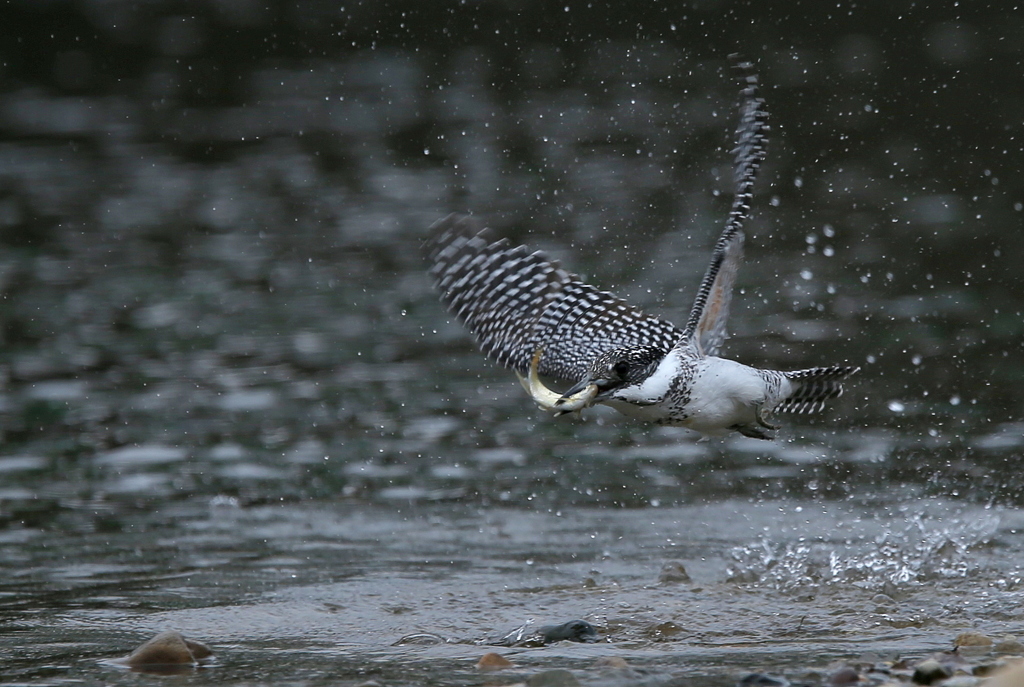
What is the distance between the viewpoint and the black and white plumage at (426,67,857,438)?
5336 mm

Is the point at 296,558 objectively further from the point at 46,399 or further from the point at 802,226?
the point at 802,226

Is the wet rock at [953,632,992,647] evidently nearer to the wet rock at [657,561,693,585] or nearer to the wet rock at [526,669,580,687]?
the wet rock at [526,669,580,687]

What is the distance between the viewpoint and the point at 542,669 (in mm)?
4406

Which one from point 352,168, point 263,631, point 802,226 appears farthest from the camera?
point 352,168

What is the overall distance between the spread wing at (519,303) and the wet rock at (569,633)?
147cm

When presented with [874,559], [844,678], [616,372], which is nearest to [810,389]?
[874,559]

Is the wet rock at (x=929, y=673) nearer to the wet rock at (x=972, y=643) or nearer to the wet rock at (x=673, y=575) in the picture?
Result: the wet rock at (x=972, y=643)

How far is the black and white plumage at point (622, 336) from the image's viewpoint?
5336 mm

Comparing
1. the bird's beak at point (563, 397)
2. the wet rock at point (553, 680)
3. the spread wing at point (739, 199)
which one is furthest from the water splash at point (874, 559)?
the wet rock at point (553, 680)

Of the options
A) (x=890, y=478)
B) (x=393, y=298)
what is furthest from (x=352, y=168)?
(x=890, y=478)

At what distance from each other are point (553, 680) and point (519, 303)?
96.3 inches

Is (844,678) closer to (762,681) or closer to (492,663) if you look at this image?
(762,681)

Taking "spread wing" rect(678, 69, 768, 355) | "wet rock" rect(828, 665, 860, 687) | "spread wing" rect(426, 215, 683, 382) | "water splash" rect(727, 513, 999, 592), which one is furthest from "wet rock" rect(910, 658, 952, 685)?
"spread wing" rect(426, 215, 683, 382)

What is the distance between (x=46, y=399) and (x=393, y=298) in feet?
8.63
